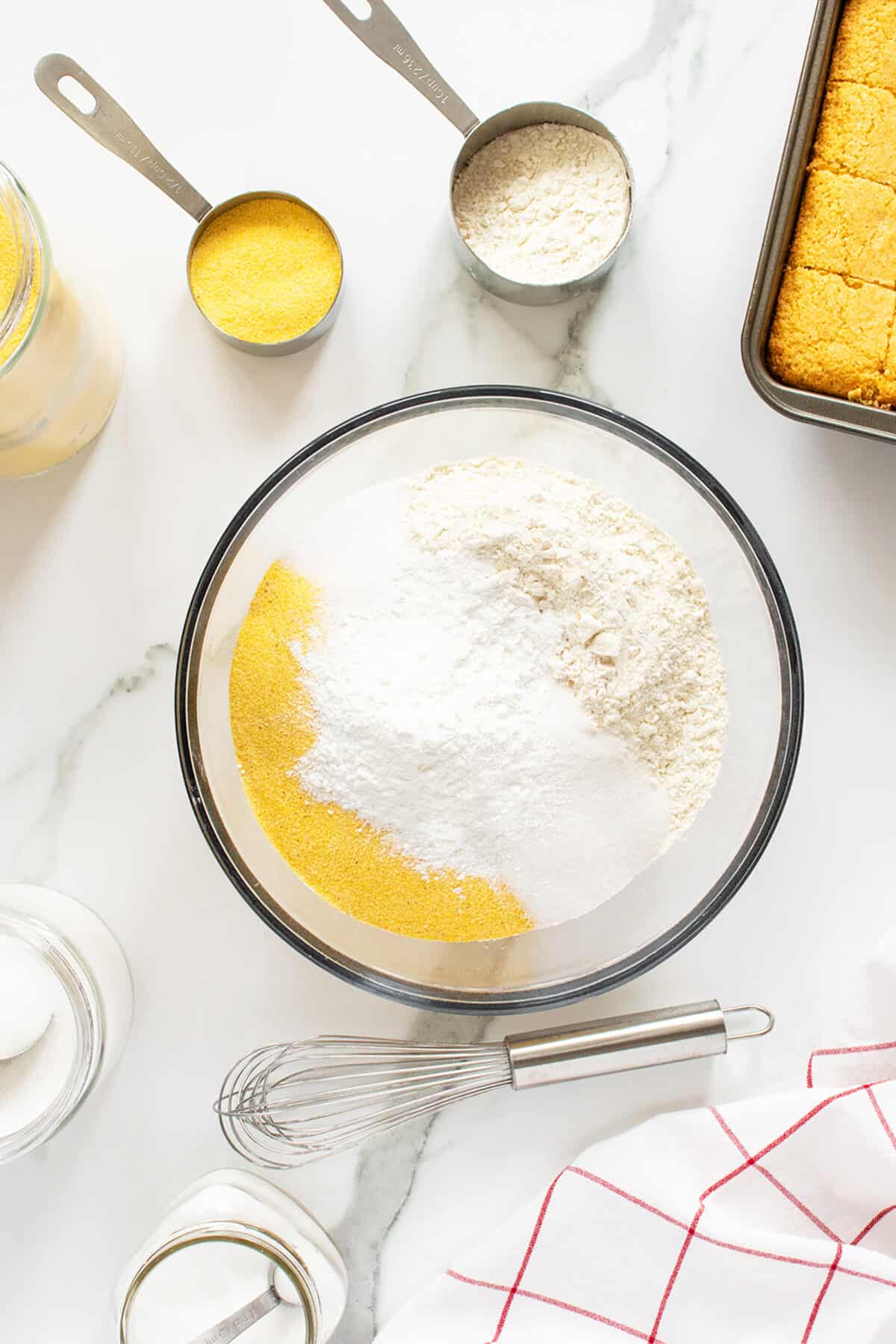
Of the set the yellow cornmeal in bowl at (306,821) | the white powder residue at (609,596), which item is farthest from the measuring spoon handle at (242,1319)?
the white powder residue at (609,596)

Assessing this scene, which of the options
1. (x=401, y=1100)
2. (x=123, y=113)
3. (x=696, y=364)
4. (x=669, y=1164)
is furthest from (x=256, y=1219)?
(x=123, y=113)

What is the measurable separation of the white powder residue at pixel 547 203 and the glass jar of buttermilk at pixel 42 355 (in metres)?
0.39

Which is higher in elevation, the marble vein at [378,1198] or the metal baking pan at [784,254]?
the metal baking pan at [784,254]

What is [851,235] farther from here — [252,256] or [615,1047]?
[615,1047]

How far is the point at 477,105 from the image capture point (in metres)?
1.12

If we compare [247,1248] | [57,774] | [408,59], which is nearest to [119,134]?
[408,59]

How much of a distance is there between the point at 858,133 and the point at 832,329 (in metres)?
0.19

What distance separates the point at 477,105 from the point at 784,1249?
4.10 feet

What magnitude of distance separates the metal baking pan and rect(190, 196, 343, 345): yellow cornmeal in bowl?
16.5 inches

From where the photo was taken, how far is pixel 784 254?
998 millimetres

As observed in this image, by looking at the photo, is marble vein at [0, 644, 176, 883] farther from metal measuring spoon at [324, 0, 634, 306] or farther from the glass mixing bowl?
metal measuring spoon at [324, 0, 634, 306]

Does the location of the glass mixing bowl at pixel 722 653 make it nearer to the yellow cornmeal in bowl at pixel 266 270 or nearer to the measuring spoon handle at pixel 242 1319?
the yellow cornmeal in bowl at pixel 266 270

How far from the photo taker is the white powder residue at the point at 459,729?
2.93 ft

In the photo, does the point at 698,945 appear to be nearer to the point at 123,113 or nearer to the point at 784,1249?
the point at 784,1249
